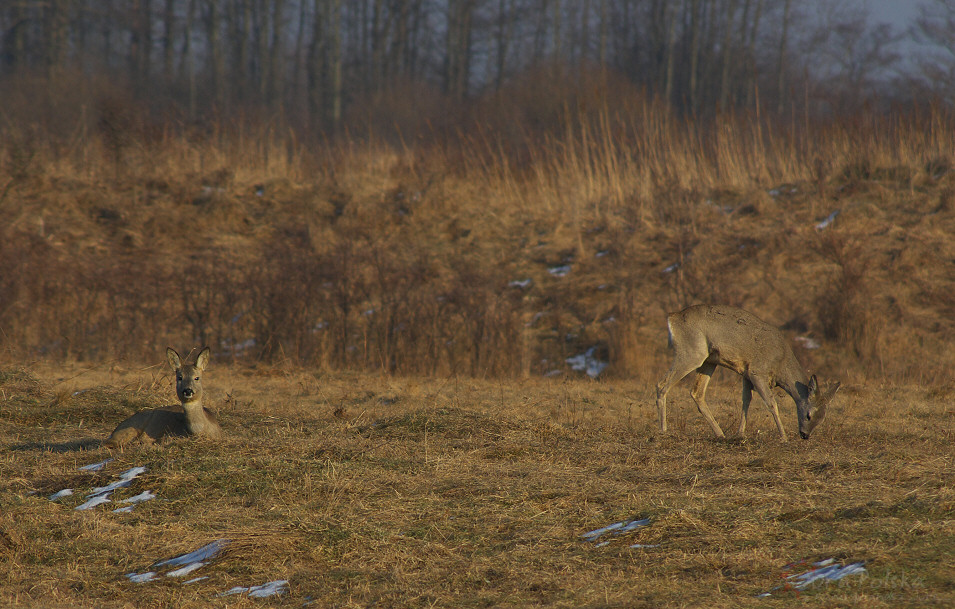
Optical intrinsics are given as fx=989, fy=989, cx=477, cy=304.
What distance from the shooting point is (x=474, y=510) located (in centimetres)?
615

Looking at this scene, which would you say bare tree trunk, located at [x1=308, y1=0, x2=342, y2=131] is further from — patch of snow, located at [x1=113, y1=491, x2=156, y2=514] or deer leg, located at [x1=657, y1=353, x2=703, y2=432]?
patch of snow, located at [x1=113, y1=491, x2=156, y2=514]

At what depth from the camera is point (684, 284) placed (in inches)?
657

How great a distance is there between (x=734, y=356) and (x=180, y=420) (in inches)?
204

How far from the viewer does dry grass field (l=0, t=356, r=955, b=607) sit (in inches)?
191

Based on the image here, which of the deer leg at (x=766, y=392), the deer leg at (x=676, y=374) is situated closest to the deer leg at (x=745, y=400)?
the deer leg at (x=766, y=392)

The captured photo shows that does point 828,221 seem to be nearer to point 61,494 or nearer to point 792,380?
point 792,380

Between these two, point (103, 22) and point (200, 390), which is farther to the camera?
point (103, 22)

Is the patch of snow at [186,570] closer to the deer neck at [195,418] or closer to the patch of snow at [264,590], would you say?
the patch of snow at [264,590]

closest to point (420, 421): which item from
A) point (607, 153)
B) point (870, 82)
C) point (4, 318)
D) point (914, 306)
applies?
point (4, 318)

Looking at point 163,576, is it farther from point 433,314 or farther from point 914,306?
point 914,306

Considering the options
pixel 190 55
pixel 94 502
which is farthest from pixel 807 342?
pixel 190 55

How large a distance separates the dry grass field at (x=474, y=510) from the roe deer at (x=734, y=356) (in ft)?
1.22

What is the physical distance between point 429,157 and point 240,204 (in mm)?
4365

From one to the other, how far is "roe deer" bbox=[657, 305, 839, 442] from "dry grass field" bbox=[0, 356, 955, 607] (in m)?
0.37
